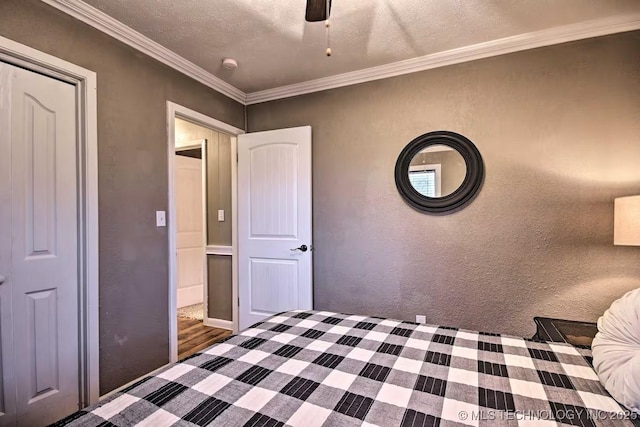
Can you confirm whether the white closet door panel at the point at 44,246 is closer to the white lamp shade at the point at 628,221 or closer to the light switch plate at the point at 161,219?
the light switch plate at the point at 161,219

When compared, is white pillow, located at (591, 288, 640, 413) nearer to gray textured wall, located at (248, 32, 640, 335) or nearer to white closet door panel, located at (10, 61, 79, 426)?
gray textured wall, located at (248, 32, 640, 335)

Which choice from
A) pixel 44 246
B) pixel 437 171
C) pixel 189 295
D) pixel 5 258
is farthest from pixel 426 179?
pixel 189 295

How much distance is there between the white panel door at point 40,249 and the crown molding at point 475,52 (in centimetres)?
181

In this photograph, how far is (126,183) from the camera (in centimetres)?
207

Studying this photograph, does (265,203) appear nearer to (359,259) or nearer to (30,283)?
(359,259)

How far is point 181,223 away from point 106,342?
251 centimetres

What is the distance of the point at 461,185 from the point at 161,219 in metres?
2.26

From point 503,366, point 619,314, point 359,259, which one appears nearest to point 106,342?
point 359,259

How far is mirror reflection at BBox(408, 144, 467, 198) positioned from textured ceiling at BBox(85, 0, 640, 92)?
761 millimetres

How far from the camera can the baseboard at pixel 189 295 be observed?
4.23 m

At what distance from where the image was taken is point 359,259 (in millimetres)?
2742

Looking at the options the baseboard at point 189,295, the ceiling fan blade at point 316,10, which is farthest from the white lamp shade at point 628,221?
the baseboard at point 189,295

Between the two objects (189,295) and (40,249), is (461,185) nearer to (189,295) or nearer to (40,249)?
(40,249)

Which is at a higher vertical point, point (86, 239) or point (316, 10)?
point (316, 10)
